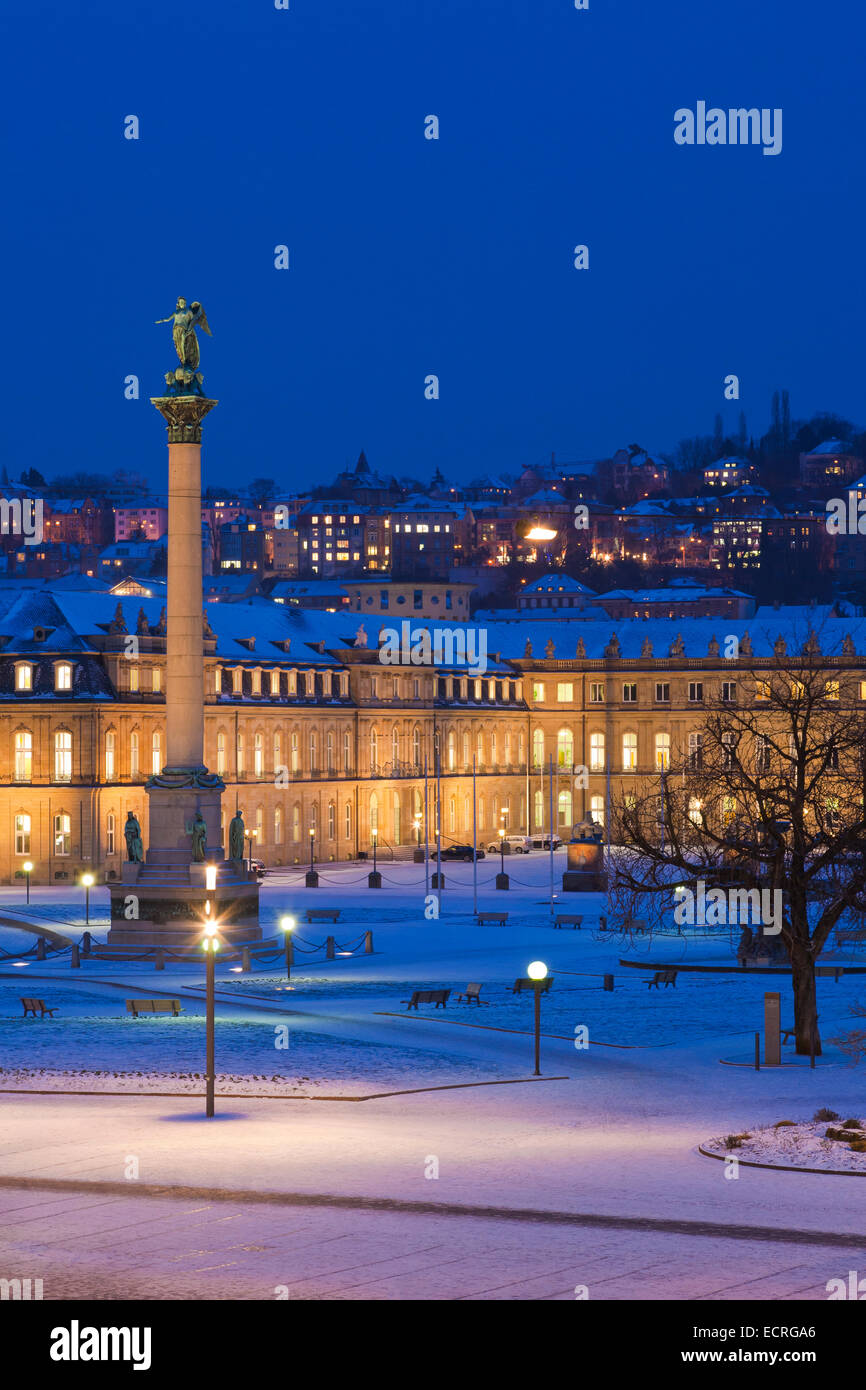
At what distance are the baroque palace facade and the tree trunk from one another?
5343 centimetres

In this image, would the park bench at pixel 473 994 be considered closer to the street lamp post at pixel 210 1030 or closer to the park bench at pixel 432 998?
the park bench at pixel 432 998

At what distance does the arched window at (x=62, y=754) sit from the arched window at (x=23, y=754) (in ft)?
4.37

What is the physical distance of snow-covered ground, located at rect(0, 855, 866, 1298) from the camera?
29219mm

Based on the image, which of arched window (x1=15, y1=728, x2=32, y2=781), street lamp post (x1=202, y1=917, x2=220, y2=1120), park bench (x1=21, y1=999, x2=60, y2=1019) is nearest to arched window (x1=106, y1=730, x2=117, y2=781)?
arched window (x1=15, y1=728, x2=32, y2=781)

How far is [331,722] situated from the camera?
136875mm

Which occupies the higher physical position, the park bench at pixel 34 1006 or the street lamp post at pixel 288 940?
the street lamp post at pixel 288 940

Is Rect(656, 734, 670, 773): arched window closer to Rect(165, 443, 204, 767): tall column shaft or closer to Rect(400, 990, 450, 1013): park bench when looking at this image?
Rect(165, 443, 204, 767): tall column shaft

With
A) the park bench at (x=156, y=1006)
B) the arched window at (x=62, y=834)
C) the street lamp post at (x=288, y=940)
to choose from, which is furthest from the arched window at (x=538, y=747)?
the park bench at (x=156, y=1006)

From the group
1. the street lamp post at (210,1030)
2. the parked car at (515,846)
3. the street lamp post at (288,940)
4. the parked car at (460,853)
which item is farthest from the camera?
the parked car at (515,846)

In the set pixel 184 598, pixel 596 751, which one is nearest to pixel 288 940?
pixel 184 598

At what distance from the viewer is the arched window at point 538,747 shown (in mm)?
159125

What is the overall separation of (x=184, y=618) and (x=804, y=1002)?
31672mm
